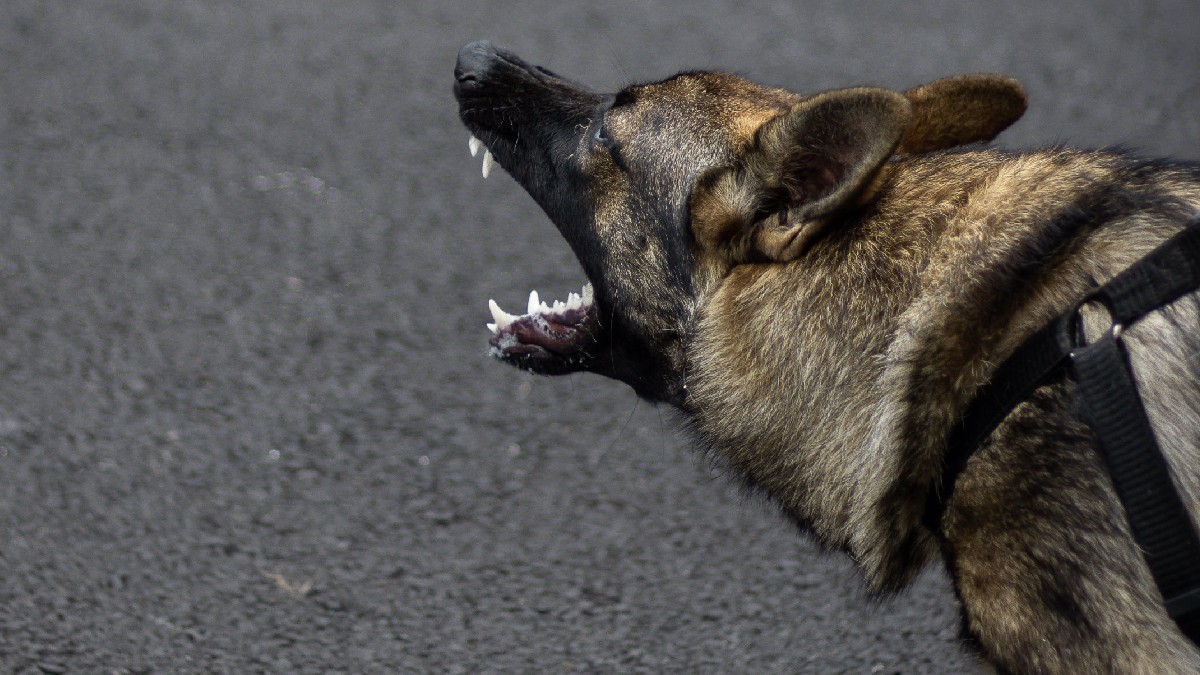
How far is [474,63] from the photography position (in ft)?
10.5

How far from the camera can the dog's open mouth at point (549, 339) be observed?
3.04m

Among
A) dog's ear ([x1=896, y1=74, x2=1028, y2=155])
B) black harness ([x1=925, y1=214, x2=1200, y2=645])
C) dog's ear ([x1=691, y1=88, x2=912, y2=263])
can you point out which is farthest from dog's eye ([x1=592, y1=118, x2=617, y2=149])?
black harness ([x1=925, y1=214, x2=1200, y2=645])

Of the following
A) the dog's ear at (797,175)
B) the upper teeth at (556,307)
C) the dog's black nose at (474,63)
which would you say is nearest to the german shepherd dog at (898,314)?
the dog's ear at (797,175)

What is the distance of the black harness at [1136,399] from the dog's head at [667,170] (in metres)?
0.47

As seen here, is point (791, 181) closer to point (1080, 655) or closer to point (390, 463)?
point (1080, 655)

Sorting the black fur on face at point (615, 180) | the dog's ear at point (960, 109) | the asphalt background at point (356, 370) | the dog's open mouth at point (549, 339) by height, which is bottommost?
the asphalt background at point (356, 370)

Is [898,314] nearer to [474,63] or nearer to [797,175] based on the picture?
[797,175]

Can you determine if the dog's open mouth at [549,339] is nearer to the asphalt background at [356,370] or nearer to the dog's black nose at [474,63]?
the asphalt background at [356,370]

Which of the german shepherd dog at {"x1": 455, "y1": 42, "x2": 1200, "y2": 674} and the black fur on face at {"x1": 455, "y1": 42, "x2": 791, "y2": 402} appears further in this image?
the black fur on face at {"x1": 455, "y1": 42, "x2": 791, "y2": 402}

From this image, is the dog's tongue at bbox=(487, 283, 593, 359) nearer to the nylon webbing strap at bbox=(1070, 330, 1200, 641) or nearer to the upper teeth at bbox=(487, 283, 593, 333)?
the upper teeth at bbox=(487, 283, 593, 333)

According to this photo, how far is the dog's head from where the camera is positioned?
7.86 ft

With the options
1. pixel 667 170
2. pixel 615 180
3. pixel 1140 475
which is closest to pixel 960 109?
pixel 667 170

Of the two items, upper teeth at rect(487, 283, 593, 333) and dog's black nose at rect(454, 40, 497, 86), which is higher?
dog's black nose at rect(454, 40, 497, 86)

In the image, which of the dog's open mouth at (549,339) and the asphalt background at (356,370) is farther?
the asphalt background at (356,370)
